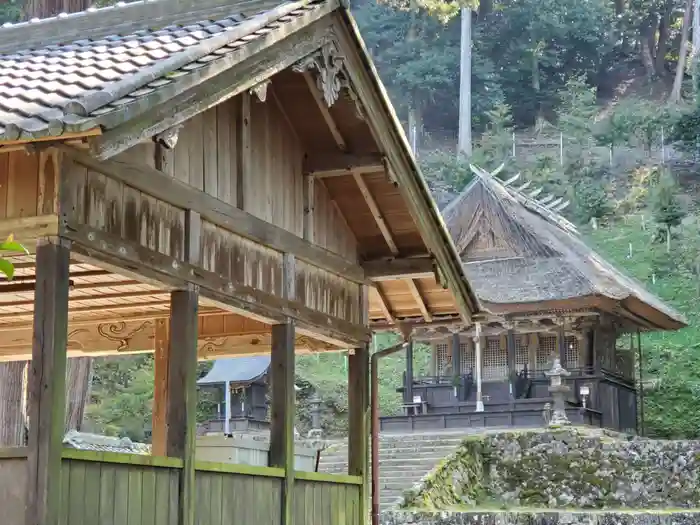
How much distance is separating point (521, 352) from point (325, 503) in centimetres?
1986

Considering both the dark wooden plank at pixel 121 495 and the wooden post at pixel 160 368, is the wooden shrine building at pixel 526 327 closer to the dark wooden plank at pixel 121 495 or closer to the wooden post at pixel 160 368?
the wooden post at pixel 160 368

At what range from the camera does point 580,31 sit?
59.1 m

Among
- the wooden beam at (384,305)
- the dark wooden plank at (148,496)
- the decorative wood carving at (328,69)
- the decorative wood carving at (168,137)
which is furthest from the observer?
the wooden beam at (384,305)

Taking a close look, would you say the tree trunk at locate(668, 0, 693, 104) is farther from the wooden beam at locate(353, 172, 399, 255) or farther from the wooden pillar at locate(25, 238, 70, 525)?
the wooden pillar at locate(25, 238, 70, 525)

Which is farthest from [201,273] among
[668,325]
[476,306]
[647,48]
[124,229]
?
[647,48]

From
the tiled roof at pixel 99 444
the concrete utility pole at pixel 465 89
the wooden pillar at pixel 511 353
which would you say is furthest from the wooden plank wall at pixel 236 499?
the concrete utility pole at pixel 465 89

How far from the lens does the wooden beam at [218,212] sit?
6.86m

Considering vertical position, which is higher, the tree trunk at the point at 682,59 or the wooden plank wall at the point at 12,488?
the tree trunk at the point at 682,59

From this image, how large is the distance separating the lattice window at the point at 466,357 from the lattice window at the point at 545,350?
67.4 inches

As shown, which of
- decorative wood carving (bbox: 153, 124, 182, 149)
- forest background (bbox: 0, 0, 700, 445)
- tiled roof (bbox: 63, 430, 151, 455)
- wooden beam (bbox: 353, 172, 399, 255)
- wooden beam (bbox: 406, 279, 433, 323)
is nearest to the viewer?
decorative wood carving (bbox: 153, 124, 182, 149)

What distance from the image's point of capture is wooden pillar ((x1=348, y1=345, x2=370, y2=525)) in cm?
1024

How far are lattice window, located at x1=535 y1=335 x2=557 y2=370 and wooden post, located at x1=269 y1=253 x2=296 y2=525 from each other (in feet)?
66.4

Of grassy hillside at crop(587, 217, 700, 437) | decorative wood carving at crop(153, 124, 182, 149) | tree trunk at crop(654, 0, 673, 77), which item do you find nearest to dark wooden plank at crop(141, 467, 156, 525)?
decorative wood carving at crop(153, 124, 182, 149)

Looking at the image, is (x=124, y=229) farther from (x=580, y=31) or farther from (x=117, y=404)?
(x=580, y=31)
